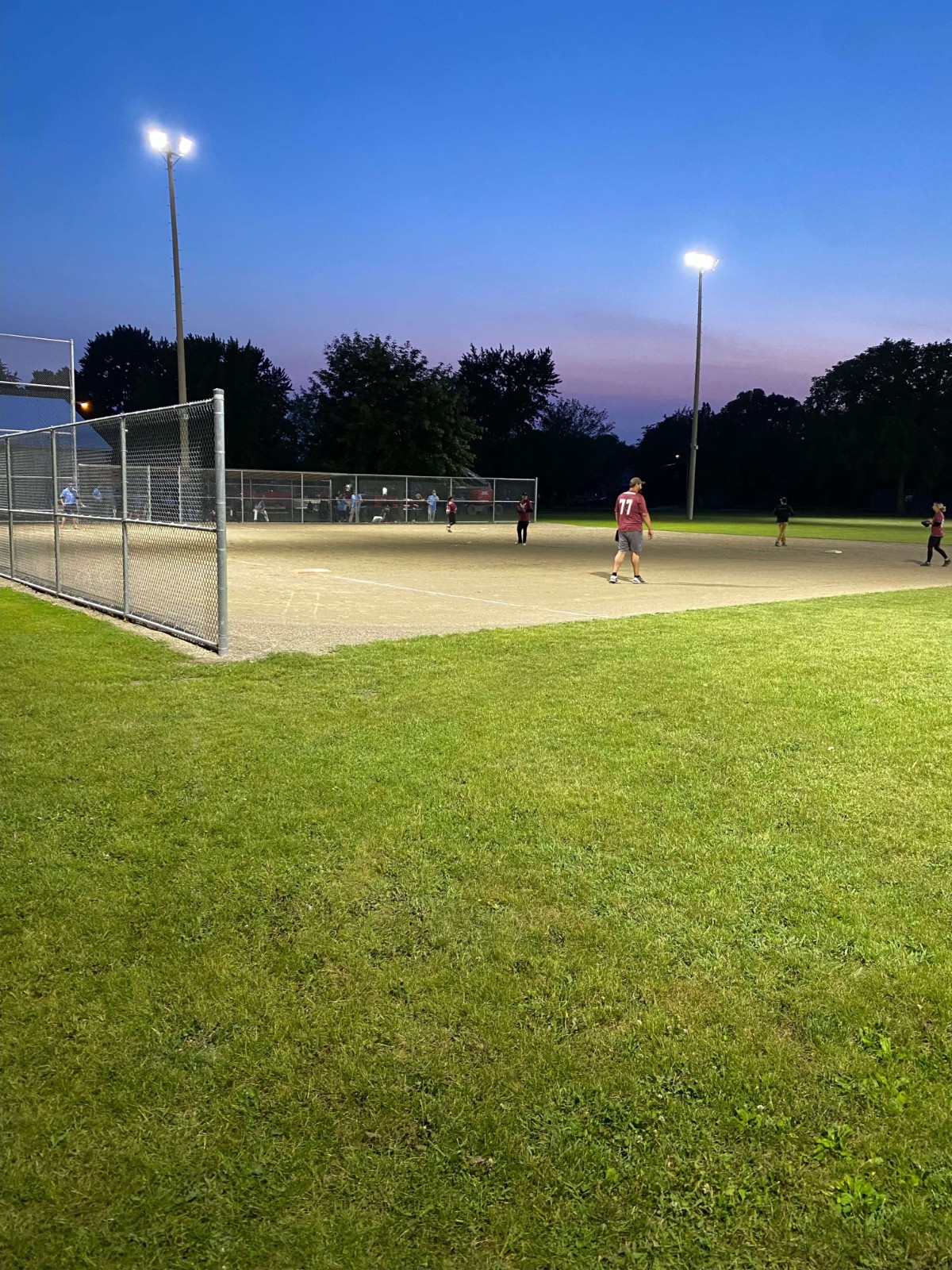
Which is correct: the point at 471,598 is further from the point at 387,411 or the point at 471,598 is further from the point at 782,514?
the point at 387,411

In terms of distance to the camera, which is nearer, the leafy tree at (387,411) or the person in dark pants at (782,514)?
the person in dark pants at (782,514)

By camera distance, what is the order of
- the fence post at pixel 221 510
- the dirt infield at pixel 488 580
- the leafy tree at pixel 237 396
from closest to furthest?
the fence post at pixel 221 510
the dirt infield at pixel 488 580
the leafy tree at pixel 237 396

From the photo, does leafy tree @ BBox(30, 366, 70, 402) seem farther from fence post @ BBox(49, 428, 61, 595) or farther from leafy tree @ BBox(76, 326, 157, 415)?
leafy tree @ BBox(76, 326, 157, 415)

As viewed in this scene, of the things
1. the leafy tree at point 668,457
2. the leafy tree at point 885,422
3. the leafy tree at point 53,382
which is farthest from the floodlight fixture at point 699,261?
the leafy tree at point 668,457

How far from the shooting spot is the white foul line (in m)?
13.0

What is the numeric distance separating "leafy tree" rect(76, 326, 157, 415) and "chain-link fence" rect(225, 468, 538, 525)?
2774 inches

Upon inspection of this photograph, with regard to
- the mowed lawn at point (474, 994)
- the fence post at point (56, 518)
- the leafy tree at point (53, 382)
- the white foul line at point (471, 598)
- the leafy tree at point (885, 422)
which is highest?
the leafy tree at point (885, 422)

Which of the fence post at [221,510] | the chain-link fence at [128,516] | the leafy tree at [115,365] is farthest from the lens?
the leafy tree at [115,365]

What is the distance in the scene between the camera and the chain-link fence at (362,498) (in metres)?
41.7

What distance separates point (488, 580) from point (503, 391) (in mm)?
78783

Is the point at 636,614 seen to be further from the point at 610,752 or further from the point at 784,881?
the point at 784,881

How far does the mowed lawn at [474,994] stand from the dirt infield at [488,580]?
4.61 meters

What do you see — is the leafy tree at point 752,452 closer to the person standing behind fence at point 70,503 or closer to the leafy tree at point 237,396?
the leafy tree at point 237,396

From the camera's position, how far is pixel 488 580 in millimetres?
18344
